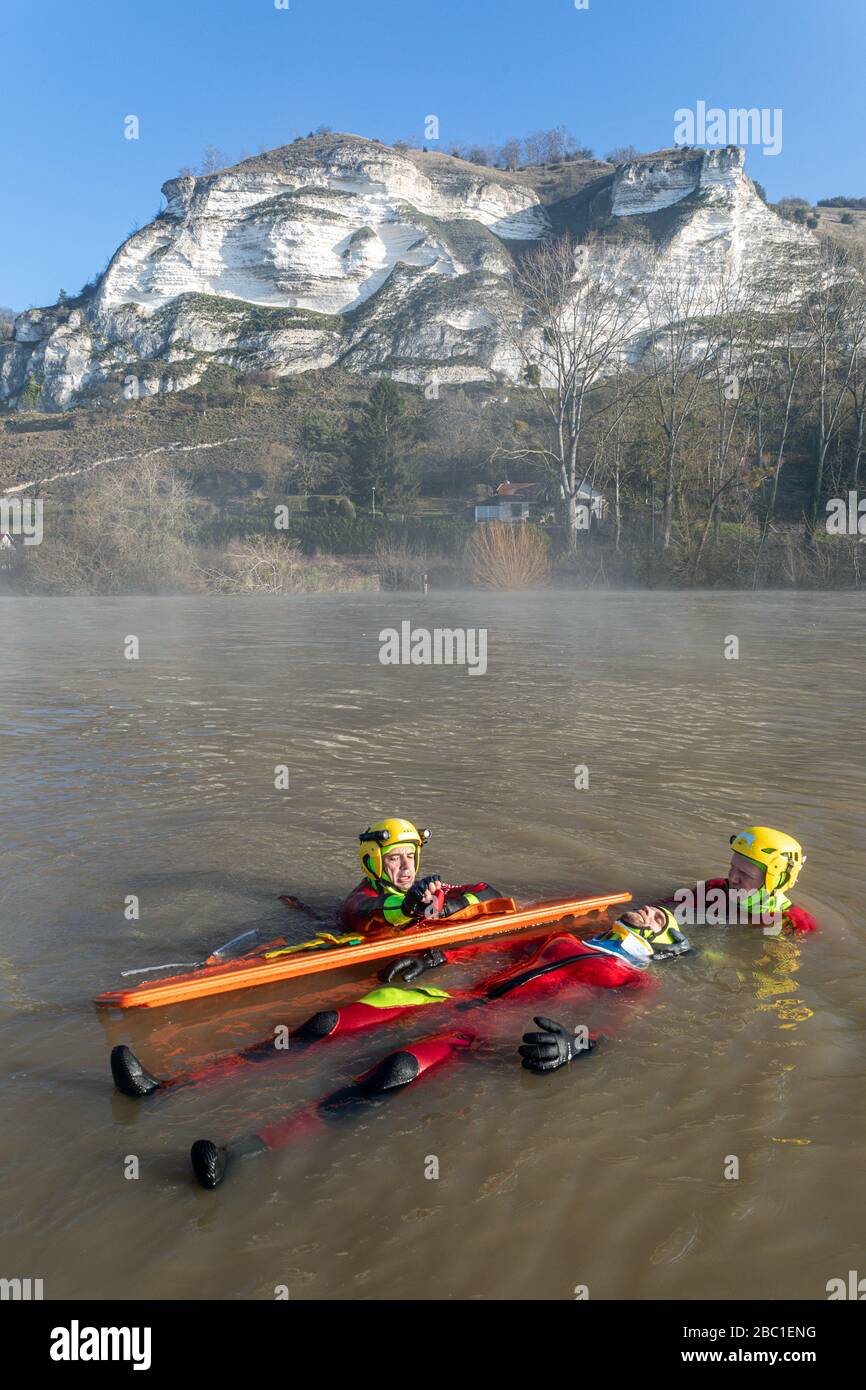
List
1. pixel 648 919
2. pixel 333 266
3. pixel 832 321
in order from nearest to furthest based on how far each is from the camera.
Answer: pixel 648 919, pixel 832 321, pixel 333 266

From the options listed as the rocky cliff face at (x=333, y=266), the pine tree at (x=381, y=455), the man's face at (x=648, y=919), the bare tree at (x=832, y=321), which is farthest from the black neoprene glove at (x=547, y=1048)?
the rocky cliff face at (x=333, y=266)

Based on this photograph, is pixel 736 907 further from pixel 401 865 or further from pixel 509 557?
pixel 509 557

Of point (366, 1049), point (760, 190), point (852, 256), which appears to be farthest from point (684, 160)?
point (366, 1049)

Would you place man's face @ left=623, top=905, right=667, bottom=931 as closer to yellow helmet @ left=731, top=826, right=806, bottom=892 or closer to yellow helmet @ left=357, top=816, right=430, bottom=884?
yellow helmet @ left=731, top=826, right=806, bottom=892

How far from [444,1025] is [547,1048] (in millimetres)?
692

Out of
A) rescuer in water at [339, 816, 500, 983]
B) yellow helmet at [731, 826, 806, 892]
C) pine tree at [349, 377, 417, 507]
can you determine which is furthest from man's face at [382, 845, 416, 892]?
pine tree at [349, 377, 417, 507]

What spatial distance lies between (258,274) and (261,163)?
23701 millimetres

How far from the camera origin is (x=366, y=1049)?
4.37 m

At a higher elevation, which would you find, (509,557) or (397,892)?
(509,557)

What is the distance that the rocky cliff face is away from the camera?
9188cm

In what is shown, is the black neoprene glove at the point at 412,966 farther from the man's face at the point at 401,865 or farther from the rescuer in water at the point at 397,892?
the man's face at the point at 401,865

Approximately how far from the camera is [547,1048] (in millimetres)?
4098

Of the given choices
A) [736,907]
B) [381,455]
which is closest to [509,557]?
[381,455]

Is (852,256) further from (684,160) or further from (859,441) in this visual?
(684,160)
